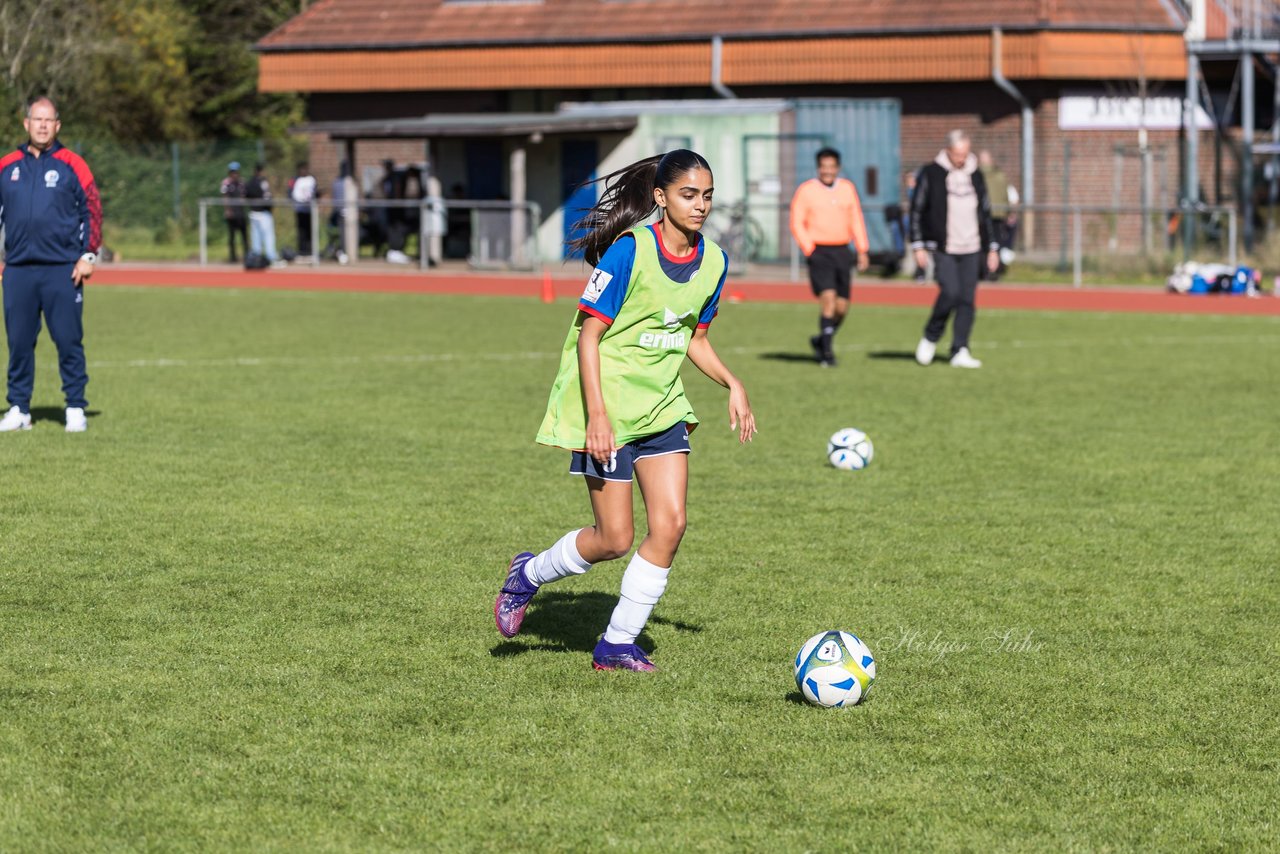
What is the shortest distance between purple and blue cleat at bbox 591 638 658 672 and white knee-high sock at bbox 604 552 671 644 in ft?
0.16

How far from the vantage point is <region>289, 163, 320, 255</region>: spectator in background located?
3516cm

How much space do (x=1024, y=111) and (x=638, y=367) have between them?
30775 millimetres

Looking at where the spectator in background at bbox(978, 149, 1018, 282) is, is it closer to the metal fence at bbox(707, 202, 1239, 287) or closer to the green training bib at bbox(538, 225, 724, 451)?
the metal fence at bbox(707, 202, 1239, 287)

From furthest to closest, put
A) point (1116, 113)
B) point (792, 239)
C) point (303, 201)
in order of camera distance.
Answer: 1. point (1116, 113)
2. point (303, 201)
3. point (792, 239)

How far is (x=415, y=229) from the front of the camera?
36.7m

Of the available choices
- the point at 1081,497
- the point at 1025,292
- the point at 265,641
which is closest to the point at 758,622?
the point at 265,641

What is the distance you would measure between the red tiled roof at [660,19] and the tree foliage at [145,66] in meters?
2.52

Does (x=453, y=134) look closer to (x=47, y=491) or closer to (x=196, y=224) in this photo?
(x=196, y=224)

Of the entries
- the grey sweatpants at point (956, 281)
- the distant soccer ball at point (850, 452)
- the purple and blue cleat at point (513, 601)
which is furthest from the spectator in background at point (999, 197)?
the purple and blue cleat at point (513, 601)

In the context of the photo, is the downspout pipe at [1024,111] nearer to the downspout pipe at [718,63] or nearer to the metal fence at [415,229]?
the downspout pipe at [718,63]

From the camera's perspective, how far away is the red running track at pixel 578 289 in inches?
1022

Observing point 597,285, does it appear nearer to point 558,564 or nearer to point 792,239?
point 558,564

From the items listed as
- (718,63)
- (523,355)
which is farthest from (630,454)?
(718,63)

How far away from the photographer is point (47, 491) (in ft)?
32.9
